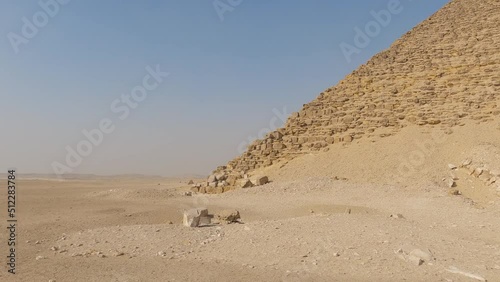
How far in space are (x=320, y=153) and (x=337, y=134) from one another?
6.18 feet

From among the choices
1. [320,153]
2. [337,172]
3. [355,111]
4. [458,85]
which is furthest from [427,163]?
[458,85]

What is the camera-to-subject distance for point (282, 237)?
19.1 feet

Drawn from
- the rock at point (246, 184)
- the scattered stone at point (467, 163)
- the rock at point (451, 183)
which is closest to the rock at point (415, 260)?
the rock at point (451, 183)

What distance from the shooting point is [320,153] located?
17.0 metres

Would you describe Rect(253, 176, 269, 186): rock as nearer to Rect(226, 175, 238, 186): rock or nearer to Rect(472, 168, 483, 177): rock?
Rect(226, 175, 238, 186): rock

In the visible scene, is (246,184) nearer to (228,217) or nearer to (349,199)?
(349,199)

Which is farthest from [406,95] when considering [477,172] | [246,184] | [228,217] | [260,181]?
[228,217]

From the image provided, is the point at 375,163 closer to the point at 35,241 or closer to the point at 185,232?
the point at 185,232

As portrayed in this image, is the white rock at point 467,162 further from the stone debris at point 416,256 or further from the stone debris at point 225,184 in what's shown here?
the stone debris at point 416,256

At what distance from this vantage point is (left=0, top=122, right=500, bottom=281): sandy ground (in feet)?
14.9

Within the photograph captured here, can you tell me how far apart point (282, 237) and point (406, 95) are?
1595 centimetres

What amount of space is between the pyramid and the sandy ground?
487 cm

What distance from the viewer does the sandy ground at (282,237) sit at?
4.55m

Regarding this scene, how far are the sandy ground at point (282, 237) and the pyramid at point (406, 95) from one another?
487 cm
